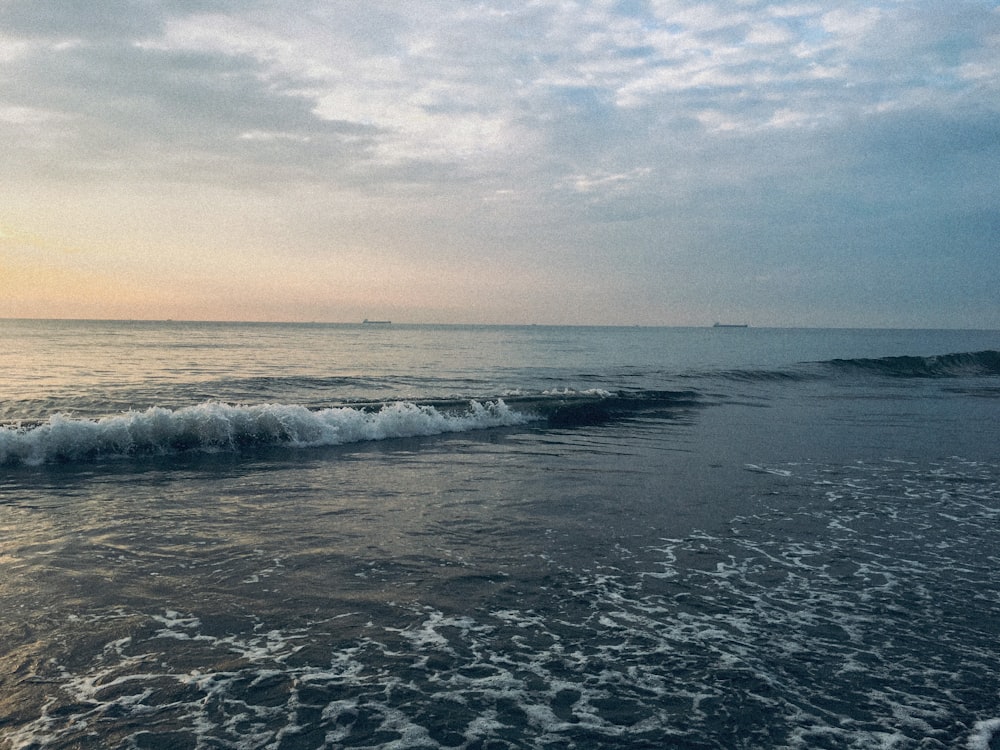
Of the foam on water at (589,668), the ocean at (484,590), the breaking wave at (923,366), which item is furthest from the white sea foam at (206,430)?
the breaking wave at (923,366)

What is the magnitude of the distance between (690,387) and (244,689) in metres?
31.0

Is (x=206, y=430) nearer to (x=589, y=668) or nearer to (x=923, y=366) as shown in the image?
(x=589, y=668)

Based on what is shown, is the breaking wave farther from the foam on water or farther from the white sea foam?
the foam on water

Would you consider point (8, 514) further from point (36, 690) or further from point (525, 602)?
point (525, 602)

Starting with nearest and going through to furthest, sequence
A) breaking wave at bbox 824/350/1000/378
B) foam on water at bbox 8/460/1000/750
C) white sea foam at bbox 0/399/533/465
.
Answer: foam on water at bbox 8/460/1000/750 < white sea foam at bbox 0/399/533/465 < breaking wave at bbox 824/350/1000/378

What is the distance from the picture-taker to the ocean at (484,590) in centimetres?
496

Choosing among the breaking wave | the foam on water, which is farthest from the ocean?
the breaking wave

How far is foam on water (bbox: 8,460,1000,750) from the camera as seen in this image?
478 cm

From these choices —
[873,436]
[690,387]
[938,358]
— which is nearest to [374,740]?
[873,436]

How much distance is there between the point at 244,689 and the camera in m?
5.27

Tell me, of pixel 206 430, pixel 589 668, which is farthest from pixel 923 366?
pixel 589 668

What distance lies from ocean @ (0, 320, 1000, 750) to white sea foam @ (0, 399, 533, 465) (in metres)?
0.06

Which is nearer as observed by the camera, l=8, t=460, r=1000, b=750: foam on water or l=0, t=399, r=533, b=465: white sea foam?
l=8, t=460, r=1000, b=750: foam on water

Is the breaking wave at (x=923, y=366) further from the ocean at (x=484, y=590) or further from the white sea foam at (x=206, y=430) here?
the white sea foam at (x=206, y=430)
